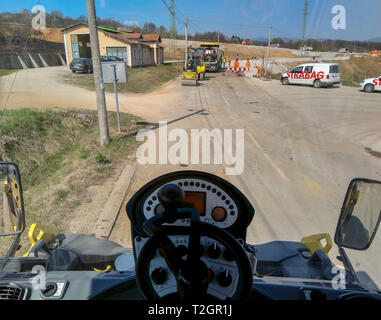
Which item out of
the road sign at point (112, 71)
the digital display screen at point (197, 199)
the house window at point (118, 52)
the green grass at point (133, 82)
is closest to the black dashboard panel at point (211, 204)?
the digital display screen at point (197, 199)

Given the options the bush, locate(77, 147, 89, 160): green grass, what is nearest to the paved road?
the bush

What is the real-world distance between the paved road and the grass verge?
0.73 m

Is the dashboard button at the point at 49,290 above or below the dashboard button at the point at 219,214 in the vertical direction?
below

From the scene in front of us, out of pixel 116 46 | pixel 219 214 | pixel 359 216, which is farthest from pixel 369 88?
pixel 116 46

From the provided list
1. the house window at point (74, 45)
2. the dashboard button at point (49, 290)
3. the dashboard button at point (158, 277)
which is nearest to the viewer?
the dashboard button at point (158, 277)

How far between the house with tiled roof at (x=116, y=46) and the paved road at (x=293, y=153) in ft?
47.3

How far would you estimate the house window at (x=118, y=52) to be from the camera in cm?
2893

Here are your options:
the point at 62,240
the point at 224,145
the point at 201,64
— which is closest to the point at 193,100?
the point at 224,145

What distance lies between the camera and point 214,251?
1.18 metres

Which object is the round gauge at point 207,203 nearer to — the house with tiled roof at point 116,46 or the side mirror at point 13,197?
the side mirror at point 13,197

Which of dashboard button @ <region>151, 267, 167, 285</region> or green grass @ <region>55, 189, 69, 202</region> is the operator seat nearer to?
dashboard button @ <region>151, 267, 167, 285</region>

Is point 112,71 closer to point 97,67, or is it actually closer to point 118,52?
point 97,67

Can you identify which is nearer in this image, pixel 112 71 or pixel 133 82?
pixel 112 71

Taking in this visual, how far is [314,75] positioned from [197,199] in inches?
841
